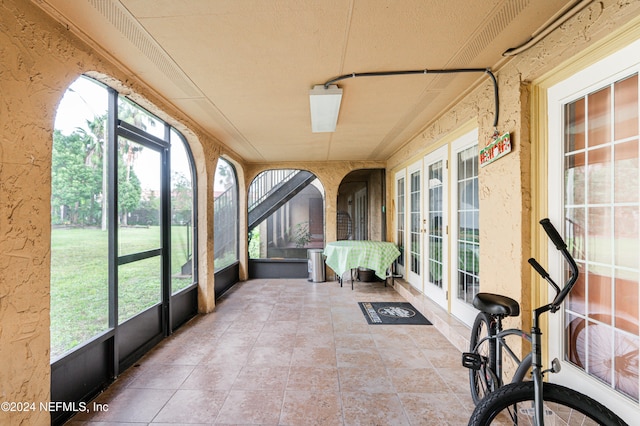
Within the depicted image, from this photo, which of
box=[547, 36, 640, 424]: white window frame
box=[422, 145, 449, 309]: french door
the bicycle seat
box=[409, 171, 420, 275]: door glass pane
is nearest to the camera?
box=[547, 36, 640, 424]: white window frame

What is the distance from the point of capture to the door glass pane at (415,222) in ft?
14.4

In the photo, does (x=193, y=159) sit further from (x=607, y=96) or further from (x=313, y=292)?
(x=607, y=96)

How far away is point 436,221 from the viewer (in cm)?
371

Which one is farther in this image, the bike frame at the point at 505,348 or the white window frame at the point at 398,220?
the white window frame at the point at 398,220

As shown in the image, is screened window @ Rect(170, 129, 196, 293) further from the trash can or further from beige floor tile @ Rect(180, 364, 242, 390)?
the trash can

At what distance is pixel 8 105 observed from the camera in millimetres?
1348

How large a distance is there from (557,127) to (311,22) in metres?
1.69

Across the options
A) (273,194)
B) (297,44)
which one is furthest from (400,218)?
(297,44)

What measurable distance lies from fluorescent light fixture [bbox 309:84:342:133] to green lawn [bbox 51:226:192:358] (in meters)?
2.08

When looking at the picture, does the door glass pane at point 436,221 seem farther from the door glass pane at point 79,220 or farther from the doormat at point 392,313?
the door glass pane at point 79,220

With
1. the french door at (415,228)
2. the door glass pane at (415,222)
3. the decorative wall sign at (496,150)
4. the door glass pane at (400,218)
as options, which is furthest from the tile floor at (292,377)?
the door glass pane at (400,218)

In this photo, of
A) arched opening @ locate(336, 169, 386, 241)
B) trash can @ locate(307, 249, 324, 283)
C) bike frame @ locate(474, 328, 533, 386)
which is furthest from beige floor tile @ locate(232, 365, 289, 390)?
arched opening @ locate(336, 169, 386, 241)

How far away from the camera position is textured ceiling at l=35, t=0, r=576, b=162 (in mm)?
1511

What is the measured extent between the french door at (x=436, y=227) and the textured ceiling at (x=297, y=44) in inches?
33.5
